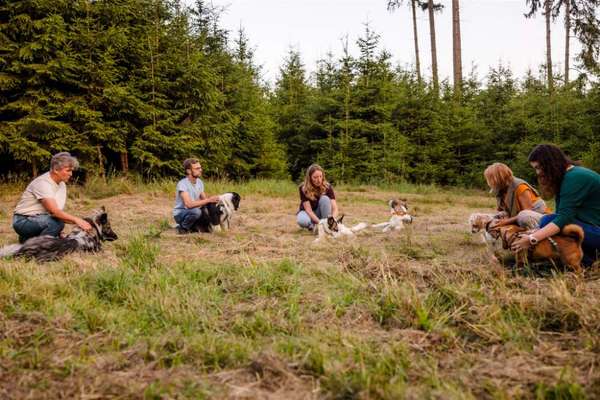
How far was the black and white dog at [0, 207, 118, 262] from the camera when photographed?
4512mm

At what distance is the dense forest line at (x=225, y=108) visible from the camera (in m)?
10.9

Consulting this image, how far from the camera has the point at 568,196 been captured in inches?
146

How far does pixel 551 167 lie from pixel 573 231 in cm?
58

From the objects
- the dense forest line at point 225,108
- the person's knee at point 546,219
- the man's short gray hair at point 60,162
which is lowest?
the person's knee at point 546,219

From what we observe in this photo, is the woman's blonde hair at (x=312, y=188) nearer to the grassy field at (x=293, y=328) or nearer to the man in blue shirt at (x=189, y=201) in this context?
the man in blue shirt at (x=189, y=201)

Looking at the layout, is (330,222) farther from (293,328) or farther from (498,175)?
(293,328)

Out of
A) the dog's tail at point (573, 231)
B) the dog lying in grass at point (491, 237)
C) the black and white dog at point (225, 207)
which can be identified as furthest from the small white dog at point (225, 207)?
the dog's tail at point (573, 231)

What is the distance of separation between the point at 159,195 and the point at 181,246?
5.99 m

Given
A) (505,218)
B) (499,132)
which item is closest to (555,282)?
(505,218)

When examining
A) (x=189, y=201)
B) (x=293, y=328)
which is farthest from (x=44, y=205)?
(x=293, y=328)

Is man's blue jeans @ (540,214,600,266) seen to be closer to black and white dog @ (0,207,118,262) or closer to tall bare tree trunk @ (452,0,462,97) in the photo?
black and white dog @ (0,207,118,262)

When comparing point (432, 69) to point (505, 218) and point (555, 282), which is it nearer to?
point (505, 218)

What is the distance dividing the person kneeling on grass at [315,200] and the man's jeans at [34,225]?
3.42m

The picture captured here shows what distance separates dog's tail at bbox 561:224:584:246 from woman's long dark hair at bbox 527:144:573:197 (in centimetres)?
36
